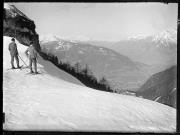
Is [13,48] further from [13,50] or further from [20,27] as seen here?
[20,27]

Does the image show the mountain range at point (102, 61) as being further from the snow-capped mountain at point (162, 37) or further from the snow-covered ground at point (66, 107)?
the snow-capped mountain at point (162, 37)

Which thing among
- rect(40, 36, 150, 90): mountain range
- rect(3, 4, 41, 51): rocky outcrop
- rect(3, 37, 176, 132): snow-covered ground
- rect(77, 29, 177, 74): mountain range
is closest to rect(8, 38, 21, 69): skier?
rect(3, 37, 176, 132): snow-covered ground

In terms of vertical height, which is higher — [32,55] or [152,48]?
[152,48]

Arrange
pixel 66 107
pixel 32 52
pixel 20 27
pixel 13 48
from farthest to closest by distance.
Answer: pixel 20 27 < pixel 32 52 < pixel 13 48 < pixel 66 107

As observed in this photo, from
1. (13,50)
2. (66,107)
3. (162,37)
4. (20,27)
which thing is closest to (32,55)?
(13,50)

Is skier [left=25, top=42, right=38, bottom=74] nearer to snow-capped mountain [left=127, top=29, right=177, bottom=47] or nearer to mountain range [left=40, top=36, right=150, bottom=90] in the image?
mountain range [left=40, top=36, right=150, bottom=90]

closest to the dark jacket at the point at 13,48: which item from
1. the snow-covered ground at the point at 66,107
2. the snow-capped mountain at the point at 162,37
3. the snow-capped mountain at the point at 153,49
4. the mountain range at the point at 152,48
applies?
the snow-covered ground at the point at 66,107
